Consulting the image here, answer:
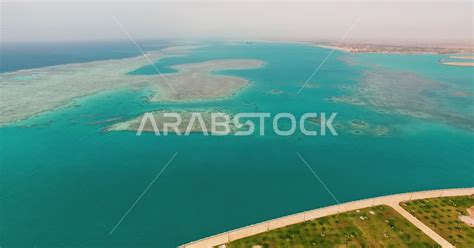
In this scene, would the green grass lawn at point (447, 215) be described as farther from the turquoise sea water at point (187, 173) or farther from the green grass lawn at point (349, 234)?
the turquoise sea water at point (187, 173)

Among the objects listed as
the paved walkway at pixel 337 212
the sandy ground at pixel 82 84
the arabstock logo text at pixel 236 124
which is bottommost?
the paved walkway at pixel 337 212

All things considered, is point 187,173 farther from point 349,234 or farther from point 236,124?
point 349,234

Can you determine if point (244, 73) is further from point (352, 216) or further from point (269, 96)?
point (352, 216)

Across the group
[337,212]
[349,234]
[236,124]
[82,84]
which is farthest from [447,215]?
[82,84]

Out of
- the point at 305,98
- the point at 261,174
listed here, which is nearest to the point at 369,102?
the point at 305,98

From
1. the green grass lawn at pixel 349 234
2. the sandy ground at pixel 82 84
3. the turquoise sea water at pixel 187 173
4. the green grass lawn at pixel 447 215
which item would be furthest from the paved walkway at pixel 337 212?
the sandy ground at pixel 82 84

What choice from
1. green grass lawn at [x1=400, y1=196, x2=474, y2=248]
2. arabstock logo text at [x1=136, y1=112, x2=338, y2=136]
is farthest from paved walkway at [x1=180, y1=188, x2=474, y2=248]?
arabstock logo text at [x1=136, y1=112, x2=338, y2=136]

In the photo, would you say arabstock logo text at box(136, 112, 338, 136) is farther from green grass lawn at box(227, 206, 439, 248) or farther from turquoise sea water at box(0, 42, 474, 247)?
green grass lawn at box(227, 206, 439, 248)
